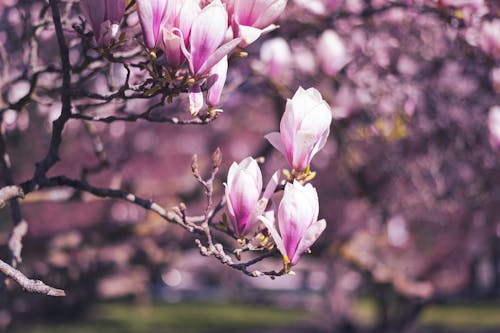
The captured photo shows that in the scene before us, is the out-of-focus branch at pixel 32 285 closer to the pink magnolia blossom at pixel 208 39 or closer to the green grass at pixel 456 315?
the pink magnolia blossom at pixel 208 39

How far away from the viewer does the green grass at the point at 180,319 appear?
13516mm

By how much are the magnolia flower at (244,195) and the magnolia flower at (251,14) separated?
339 millimetres

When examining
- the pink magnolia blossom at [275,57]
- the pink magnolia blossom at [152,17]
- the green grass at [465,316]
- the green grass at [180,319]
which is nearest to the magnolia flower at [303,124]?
the pink magnolia blossom at [152,17]

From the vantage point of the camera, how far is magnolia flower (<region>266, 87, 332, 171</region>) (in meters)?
1.76

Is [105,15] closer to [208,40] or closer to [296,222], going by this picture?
[208,40]

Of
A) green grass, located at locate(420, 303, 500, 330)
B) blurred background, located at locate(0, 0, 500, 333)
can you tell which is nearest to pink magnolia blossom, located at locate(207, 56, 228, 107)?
blurred background, located at locate(0, 0, 500, 333)

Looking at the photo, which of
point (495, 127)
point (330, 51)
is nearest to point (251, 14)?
point (495, 127)

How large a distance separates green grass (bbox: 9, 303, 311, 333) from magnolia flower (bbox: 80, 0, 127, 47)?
10.9m

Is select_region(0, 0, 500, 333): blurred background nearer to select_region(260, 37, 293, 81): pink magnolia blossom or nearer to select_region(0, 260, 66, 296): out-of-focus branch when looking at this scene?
select_region(260, 37, 293, 81): pink magnolia blossom

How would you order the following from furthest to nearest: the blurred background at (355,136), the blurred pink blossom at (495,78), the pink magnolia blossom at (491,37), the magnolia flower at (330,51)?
1. the blurred pink blossom at (495,78)
2. the magnolia flower at (330,51)
3. the blurred background at (355,136)
4. the pink magnolia blossom at (491,37)

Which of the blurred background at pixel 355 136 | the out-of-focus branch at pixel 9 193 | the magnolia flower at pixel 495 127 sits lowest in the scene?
the blurred background at pixel 355 136

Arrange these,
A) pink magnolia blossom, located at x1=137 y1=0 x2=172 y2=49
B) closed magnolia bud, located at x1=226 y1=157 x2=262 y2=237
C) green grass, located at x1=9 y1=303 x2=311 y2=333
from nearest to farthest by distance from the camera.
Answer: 1. pink magnolia blossom, located at x1=137 y1=0 x2=172 y2=49
2. closed magnolia bud, located at x1=226 y1=157 x2=262 y2=237
3. green grass, located at x1=9 y1=303 x2=311 y2=333

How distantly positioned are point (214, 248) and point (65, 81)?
676mm

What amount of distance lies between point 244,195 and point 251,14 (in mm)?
486
